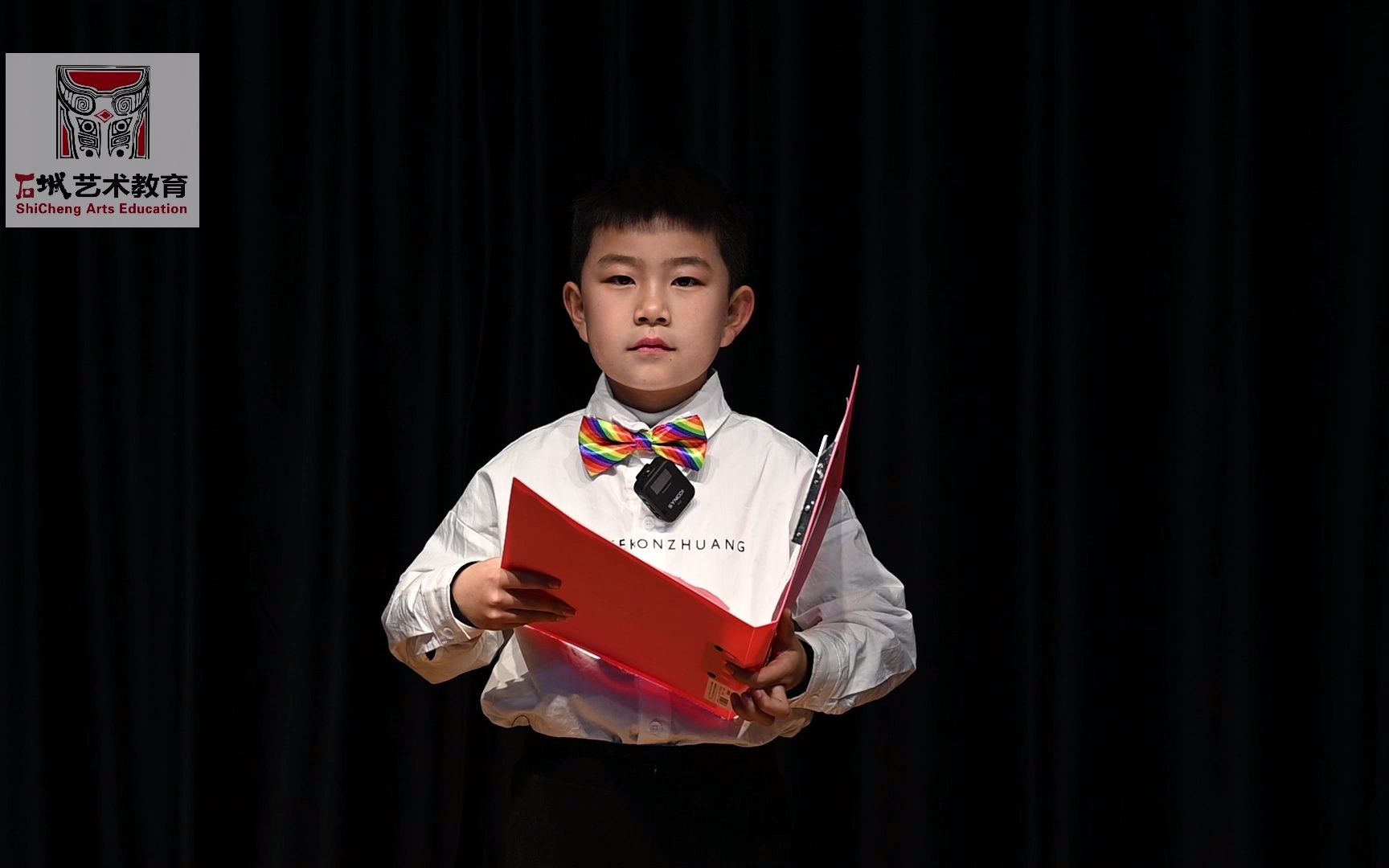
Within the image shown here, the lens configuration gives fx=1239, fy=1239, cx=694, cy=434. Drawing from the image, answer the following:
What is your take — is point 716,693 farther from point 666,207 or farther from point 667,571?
point 666,207

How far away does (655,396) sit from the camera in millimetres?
1723

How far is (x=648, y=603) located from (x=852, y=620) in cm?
39

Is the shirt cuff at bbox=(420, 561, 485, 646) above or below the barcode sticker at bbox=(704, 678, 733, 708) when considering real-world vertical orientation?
above

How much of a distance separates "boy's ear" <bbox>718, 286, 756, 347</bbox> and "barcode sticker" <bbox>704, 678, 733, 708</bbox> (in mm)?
536

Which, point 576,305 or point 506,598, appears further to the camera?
point 576,305

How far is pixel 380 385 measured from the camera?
2.23 meters

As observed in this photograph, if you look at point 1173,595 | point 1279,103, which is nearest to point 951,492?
point 1173,595

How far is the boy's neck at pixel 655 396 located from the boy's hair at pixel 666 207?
0.16m

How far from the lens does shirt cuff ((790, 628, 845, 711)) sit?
59.4 inches

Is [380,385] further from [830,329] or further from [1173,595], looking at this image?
[1173,595]

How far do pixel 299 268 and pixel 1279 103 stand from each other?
1774 mm
